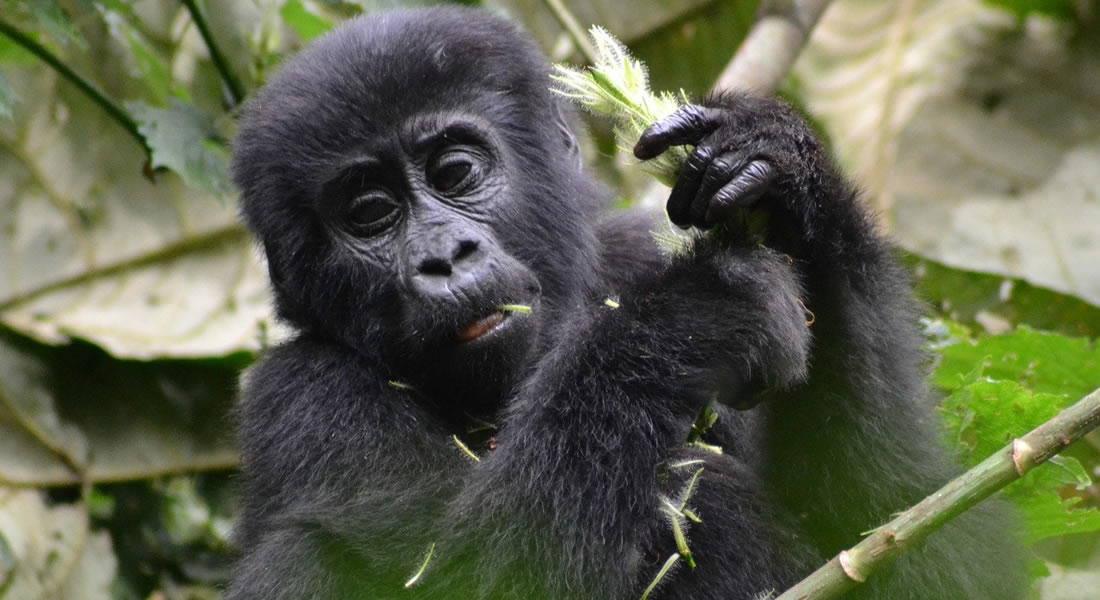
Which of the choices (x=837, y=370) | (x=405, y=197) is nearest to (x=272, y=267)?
(x=405, y=197)

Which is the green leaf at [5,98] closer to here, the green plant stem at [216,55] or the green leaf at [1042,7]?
the green plant stem at [216,55]

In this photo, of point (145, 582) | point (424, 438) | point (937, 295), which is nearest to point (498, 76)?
point (424, 438)

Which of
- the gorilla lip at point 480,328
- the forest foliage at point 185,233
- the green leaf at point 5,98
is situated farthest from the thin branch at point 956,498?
the green leaf at point 5,98

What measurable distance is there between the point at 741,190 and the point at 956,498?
89 cm

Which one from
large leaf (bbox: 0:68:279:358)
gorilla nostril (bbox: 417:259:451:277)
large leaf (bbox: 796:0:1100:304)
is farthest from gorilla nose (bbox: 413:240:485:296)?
large leaf (bbox: 796:0:1100:304)

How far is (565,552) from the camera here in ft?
9.44

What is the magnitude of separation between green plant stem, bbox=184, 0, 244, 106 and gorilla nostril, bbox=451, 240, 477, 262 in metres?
2.46

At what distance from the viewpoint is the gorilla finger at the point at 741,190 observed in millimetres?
2793

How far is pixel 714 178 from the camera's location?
2.82 m

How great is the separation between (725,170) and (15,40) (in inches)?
134

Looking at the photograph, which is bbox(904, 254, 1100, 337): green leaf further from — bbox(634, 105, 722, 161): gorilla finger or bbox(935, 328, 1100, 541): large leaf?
bbox(634, 105, 722, 161): gorilla finger

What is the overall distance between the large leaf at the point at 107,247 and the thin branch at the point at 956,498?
4173mm

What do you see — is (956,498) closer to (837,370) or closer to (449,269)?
(837,370)

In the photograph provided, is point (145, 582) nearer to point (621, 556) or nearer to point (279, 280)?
point (279, 280)
